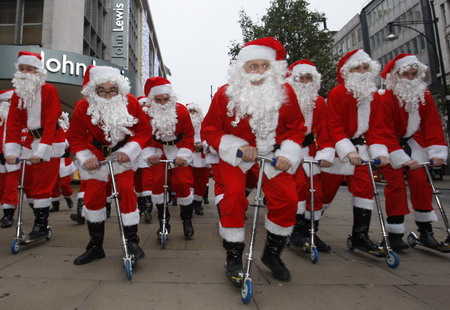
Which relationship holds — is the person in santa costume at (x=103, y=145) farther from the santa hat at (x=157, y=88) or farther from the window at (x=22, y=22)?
the window at (x=22, y=22)

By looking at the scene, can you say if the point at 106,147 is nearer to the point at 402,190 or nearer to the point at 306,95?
the point at 306,95

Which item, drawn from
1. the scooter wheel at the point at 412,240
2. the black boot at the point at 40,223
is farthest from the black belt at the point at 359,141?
the black boot at the point at 40,223

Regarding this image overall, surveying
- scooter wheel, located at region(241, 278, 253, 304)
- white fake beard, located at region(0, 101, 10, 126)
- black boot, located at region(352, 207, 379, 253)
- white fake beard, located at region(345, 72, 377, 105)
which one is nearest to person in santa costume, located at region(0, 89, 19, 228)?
white fake beard, located at region(0, 101, 10, 126)

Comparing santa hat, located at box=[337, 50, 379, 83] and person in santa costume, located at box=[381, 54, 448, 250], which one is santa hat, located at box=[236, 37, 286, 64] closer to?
santa hat, located at box=[337, 50, 379, 83]

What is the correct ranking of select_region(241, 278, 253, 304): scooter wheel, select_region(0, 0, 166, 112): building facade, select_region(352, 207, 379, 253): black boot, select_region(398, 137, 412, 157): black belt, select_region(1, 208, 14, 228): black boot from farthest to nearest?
select_region(0, 0, 166, 112): building facade < select_region(1, 208, 14, 228): black boot < select_region(398, 137, 412, 157): black belt < select_region(352, 207, 379, 253): black boot < select_region(241, 278, 253, 304): scooter wheel

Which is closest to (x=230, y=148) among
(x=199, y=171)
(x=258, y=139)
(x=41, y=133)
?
(x=258, y=139)

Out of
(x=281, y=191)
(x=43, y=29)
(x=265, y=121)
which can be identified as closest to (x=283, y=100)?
(x=265, y=121)

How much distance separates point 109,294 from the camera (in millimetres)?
2289

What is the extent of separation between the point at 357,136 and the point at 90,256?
3.20 meters

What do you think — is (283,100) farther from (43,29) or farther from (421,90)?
(43,29)

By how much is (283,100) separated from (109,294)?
212 centimetres

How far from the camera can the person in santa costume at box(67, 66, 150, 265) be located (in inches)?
123

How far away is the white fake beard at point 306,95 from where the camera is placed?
13.1ft

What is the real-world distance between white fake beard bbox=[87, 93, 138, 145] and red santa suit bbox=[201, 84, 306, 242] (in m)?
0.92
